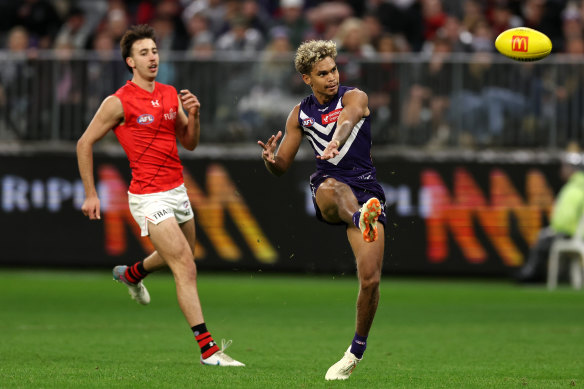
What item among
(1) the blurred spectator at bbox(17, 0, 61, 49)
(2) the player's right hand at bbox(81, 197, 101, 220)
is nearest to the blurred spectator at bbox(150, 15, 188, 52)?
(1) the blurred spectator at bbox(17, 0, 61, 49)

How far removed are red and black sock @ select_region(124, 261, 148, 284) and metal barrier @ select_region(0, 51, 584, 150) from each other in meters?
8.29

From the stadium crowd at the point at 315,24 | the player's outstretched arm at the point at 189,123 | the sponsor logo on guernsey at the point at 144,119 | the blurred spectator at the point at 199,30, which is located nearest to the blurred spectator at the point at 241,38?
the stadium crowd at the point at 315,24

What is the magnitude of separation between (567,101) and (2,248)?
10119 millimetres

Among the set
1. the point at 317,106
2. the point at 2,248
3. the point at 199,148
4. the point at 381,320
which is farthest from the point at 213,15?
the point at 317,106

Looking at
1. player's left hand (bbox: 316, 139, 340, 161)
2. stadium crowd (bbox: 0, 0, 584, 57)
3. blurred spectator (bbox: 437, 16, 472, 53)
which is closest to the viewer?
player's left hand (bbox: 316, 139, 340, 161)

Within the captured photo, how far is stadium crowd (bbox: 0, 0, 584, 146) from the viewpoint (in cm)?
1925

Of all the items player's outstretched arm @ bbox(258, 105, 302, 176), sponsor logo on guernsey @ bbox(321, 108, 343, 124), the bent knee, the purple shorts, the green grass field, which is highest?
sponsor logo on guernsey @ bbox(321, 108, 343, 124)

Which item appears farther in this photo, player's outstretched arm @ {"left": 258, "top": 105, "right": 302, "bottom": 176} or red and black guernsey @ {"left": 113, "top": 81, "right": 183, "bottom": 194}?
red and black guernsey @ {"left": 113, "top": 81, "right": 183, "bottom": 194}

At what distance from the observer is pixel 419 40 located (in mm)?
20578

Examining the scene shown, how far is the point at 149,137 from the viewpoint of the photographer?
10141mm

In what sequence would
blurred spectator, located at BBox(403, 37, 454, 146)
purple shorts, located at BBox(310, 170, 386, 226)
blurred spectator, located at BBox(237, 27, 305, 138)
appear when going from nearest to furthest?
1. purple shorts, located at BBox(310, 170, 386, 226)
2. blurred spectator, located at BBox(237, 27, 305, 138)
3. blurred spectator, located at BBox(403, 37, 454, 146)

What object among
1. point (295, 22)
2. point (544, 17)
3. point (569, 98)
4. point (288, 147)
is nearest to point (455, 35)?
point (544, 17)

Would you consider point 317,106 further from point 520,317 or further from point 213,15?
point 213,15

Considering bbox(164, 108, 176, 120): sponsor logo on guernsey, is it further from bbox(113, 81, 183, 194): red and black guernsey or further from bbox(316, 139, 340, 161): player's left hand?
bbox(316, 139, 340, 161): player's left hand
